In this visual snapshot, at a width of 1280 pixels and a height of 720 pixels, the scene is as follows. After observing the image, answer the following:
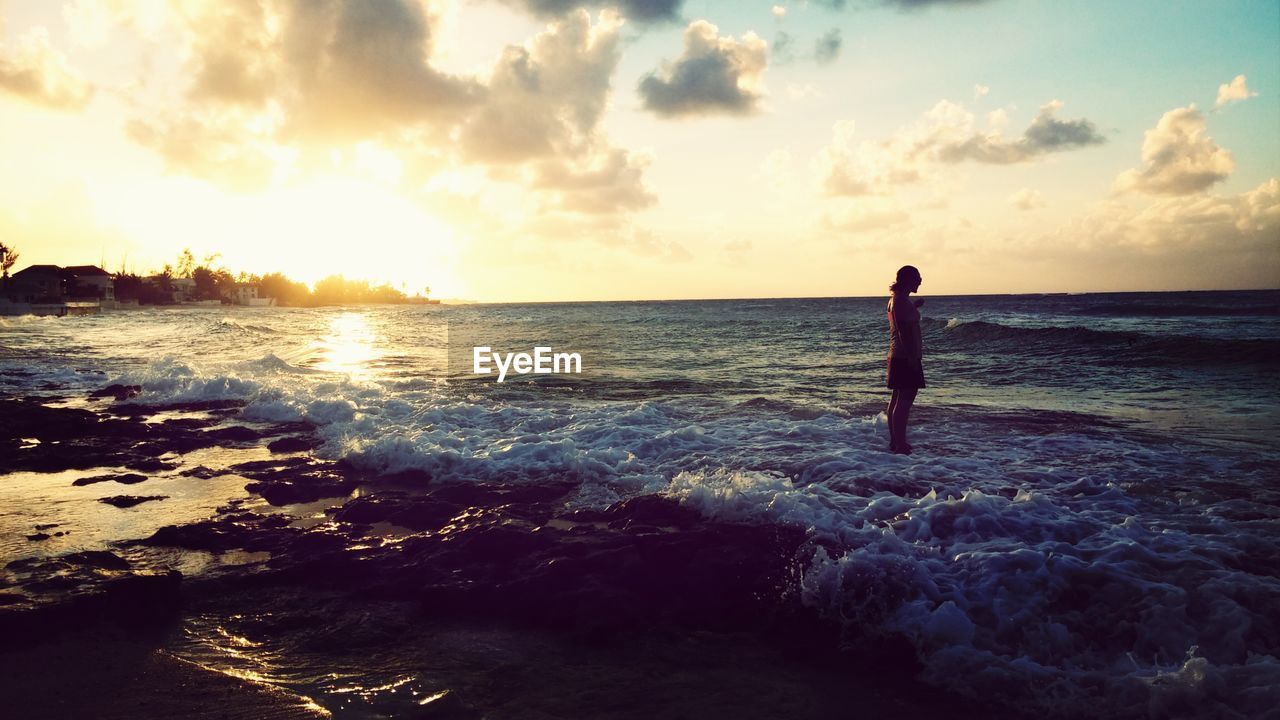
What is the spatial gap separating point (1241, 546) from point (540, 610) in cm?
552

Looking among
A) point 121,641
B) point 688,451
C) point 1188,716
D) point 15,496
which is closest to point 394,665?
point 121,641

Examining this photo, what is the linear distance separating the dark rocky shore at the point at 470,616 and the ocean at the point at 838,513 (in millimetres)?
54

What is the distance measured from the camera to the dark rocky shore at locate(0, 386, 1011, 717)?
3.43 metres

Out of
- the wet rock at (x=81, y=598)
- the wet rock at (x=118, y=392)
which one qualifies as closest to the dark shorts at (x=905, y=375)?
the wet rock at (x=81, y=598)

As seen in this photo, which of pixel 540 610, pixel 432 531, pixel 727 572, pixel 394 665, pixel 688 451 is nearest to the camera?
A: pixel 394 665

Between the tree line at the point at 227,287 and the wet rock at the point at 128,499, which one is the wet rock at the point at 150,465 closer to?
the wet rock at the point at 128,499

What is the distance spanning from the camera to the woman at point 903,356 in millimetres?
8703

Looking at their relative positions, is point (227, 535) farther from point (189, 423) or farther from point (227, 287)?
point (227, 287)

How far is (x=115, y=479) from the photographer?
24.7 feet

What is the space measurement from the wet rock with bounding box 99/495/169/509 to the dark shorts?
30.1 feet

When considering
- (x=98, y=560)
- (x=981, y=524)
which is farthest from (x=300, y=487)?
(x=981, y=524)

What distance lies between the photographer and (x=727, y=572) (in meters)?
4.77

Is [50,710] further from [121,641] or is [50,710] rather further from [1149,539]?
[1149,539]

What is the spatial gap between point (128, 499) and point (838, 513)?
736 centimetres
